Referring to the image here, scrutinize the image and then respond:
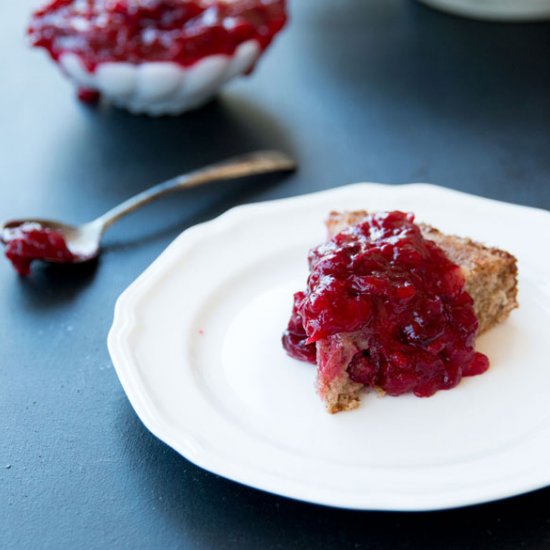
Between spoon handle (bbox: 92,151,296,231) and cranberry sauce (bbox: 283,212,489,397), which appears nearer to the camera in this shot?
cranberry sauce (bbox: 283,212,489,397)

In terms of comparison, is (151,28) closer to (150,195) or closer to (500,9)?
(150,195)

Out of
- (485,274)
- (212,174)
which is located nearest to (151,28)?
(212,174)

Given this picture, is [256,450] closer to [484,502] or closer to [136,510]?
[136,510]

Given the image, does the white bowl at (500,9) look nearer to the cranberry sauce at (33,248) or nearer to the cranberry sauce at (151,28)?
the cranberry sauce at (151,28)

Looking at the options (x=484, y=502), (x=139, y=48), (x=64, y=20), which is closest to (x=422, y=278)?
(x=484, y=502)

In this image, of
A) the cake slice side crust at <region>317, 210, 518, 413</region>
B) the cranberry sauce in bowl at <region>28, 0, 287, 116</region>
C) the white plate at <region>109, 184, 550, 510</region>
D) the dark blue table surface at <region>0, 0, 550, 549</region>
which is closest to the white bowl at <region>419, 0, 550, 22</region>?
the dark blue table surface at <region>0, 0, 550, 549</region>

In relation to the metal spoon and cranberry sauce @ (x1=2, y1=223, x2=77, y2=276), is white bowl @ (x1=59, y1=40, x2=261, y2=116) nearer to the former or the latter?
the metal spoon

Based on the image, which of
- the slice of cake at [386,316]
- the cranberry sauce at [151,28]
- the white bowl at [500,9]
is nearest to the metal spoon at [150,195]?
the cranberry sauce at [151,28]
